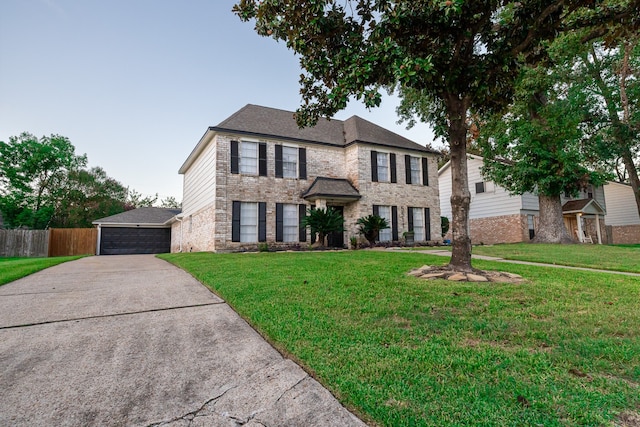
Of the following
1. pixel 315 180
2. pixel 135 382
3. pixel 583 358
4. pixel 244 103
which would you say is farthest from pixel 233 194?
pixel 583 358

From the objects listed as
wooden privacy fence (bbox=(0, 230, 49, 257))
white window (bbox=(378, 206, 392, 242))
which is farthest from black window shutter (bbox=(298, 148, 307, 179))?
wooden privacy fence (bbox=(0, 230, 49, 257))

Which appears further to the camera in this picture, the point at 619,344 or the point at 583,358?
the point at 619,344

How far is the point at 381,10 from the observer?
15.1ft

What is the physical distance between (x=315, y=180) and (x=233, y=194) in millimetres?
4062

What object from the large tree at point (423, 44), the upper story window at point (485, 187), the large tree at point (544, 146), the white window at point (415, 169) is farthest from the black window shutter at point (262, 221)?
the upper story window at point (485, 187)

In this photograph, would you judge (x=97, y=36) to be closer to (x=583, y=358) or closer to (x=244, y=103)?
(x=244, y=103)

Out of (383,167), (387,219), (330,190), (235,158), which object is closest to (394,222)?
(387,219)

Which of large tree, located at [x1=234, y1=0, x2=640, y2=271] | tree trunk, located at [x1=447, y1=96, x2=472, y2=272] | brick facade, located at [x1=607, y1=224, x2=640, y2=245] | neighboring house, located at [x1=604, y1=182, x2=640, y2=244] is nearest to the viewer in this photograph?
large tree, located at [x1=234, y1=0, x2=640, y2=271]

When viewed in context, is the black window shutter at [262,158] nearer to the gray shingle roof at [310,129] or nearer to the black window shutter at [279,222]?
the gray shingle roof at [310,129]

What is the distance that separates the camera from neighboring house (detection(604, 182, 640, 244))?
2184cm

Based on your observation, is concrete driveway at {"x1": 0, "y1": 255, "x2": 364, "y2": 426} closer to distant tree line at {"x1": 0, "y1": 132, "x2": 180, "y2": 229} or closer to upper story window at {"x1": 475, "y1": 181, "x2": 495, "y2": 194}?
upper story window at {"x1": 475, "y1": 181, "x2": 495, "y2": 194}

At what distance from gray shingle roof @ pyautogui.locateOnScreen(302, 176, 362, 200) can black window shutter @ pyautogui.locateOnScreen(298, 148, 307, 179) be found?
662 millimetres

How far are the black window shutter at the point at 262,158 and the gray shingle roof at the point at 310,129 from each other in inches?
22.1

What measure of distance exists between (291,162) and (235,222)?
3.95m
